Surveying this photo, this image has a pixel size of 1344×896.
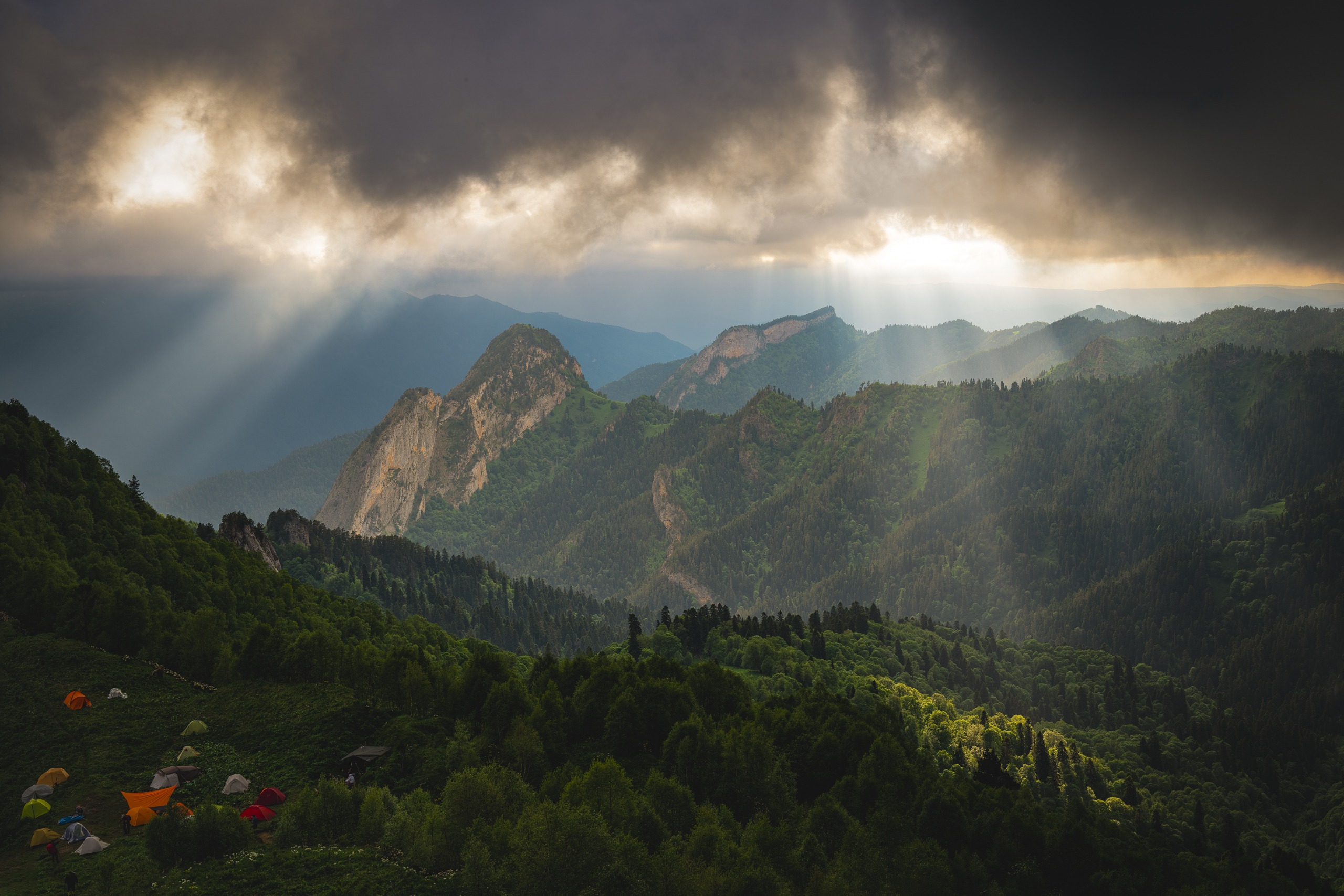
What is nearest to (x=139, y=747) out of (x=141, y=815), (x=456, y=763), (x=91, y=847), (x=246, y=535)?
(x=141, y=815)

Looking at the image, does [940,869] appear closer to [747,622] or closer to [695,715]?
A: [695,715]

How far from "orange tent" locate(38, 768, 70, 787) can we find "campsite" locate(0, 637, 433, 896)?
38 cm

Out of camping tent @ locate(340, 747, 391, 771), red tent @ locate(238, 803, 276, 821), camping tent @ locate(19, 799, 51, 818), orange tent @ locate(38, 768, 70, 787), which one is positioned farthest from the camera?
camping tent @ locate(340, 747, 391, 771)

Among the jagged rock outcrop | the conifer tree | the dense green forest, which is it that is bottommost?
the conifer tree

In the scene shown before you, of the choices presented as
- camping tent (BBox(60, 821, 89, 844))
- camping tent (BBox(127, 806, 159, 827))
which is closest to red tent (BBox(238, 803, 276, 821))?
camping tent (BBox(127, 806, 159, 827))

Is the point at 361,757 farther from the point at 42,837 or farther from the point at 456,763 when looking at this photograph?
the point at 42,837

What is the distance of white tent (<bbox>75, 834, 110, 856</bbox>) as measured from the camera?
47.5m

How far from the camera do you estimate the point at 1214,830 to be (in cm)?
15900

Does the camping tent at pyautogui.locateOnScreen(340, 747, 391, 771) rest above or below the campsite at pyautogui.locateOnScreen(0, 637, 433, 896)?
below

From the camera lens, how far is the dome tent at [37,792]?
5259 cm

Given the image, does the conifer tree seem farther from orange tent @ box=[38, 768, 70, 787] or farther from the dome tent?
the dome tent

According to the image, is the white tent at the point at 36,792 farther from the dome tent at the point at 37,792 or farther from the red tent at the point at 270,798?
the red tent at the point at 270,798

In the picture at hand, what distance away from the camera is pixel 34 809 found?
2008 inches

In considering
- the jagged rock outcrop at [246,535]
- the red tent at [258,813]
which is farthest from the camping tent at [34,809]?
the jagged rock outcrop at [246,535]
